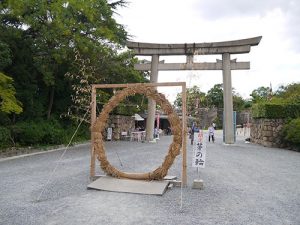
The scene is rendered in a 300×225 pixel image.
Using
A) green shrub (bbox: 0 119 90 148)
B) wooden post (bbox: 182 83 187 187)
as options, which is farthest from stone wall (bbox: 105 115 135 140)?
wooden post (bbox: 182 83 187 187)

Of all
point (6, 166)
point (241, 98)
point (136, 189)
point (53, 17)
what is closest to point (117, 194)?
point (136, 189)

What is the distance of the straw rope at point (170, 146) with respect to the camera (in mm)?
7117

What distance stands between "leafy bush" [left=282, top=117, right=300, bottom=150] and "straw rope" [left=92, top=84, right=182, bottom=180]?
9.27 metres

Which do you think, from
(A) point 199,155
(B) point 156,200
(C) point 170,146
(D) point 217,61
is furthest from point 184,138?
(D) point 217,61

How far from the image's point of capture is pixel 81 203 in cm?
558

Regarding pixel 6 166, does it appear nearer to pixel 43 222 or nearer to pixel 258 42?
pixel 43 222

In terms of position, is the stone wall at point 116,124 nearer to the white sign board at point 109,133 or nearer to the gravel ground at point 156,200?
the white sign board at point 109,133

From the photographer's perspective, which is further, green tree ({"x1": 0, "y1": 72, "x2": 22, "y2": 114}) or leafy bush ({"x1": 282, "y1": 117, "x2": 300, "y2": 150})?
leafy bush ({"x1": 282, "y1": 117, "x2": 300, "y2": 150})

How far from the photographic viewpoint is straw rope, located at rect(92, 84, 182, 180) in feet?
23.4

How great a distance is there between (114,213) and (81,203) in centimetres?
84

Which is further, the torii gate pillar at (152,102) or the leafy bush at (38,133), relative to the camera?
the torii gate pillar at (152,102)

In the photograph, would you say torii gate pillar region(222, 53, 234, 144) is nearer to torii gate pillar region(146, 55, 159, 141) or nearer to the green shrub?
torii gate pillar region(146, 55, 159, 141)

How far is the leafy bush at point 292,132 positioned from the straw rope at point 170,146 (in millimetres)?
9266

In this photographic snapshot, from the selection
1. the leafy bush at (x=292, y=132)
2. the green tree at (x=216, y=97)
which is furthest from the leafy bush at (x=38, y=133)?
the green tree at (x=216, y=97)
